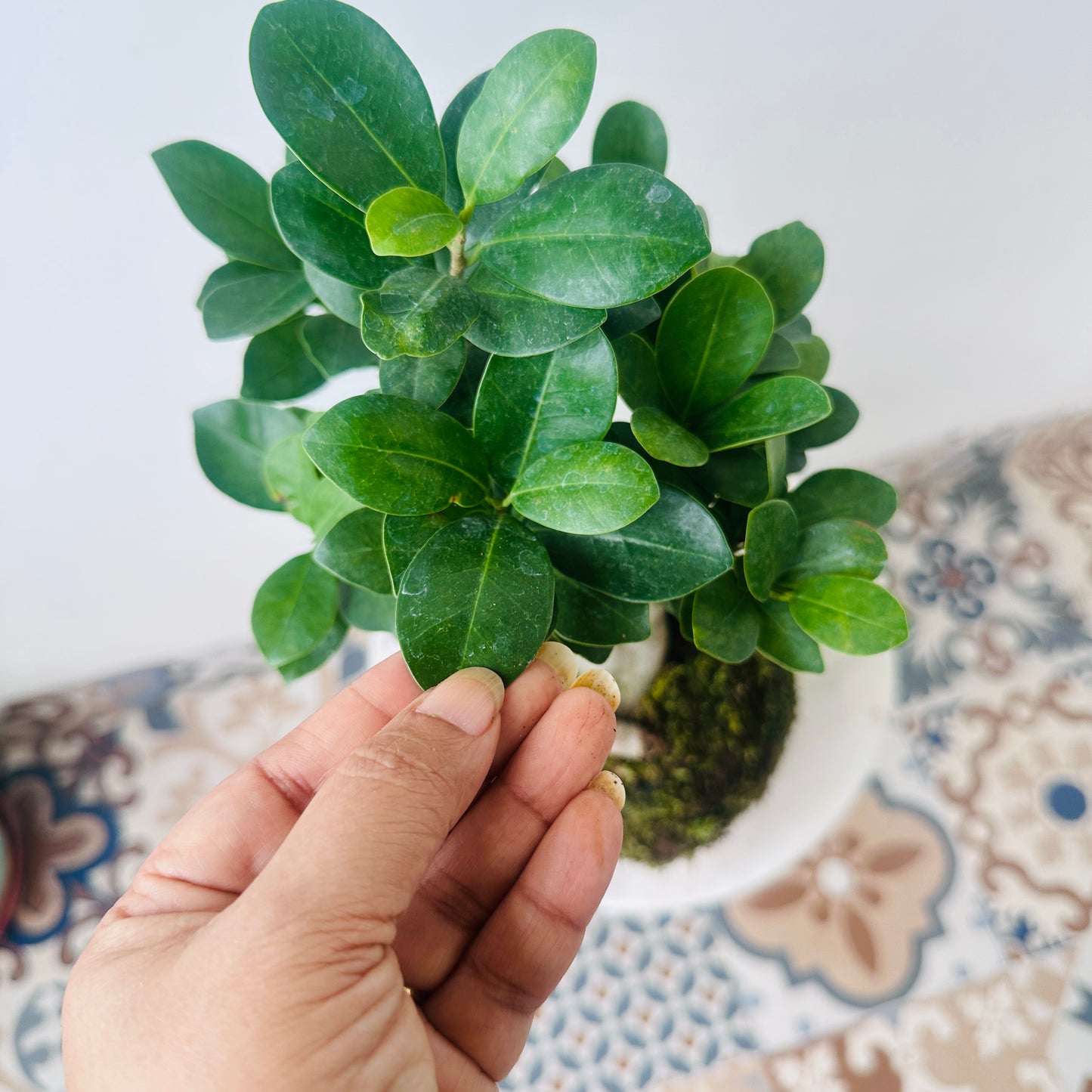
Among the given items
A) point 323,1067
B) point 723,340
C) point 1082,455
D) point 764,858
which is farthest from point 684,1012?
point 1082,455

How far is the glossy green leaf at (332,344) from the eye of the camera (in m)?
0.67

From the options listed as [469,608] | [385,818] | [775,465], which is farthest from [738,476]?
[385,818]

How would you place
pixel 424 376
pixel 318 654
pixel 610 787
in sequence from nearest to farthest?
pixel 424 376 < pixel 610 787 < pixel 318 654

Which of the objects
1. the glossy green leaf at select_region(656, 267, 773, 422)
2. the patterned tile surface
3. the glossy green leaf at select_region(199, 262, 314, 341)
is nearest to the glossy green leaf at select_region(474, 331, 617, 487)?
the glossy green leaf at select_region(656, 267, 773, 422)

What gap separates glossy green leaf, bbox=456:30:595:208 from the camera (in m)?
0.45

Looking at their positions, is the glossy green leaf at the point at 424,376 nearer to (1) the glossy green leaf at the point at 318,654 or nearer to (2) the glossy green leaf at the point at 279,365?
(2) the glossy green leaf at the point at 279,365

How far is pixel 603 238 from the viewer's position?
46 cm

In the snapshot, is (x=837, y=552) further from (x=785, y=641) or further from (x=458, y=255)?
(x=458, y=255)

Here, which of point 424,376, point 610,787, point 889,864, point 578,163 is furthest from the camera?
point 889,864

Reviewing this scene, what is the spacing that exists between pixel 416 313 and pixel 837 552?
363mm

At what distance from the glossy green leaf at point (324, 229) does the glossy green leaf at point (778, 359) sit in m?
0.29

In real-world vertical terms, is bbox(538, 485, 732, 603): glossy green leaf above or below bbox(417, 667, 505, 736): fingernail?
above

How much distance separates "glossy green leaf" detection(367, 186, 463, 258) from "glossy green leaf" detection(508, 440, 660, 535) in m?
0.15

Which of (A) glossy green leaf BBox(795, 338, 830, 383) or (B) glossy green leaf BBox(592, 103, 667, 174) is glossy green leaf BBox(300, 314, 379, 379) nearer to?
(B) glossy green leaf BBox(592, 103, 667, 174)
